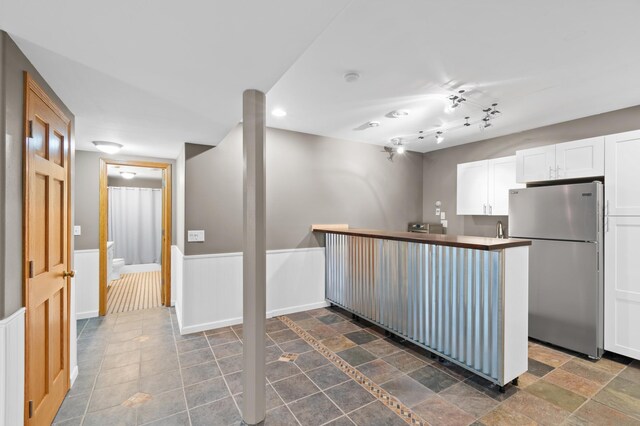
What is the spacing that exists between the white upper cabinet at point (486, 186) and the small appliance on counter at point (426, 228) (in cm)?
58

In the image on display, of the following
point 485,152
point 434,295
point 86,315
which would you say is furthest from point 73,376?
point 485,152

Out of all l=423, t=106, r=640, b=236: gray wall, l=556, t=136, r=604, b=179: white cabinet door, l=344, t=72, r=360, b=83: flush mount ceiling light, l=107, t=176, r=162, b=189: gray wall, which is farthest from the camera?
l=107, t=176, r=162, b=189: gray wall

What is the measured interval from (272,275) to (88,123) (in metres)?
2.61

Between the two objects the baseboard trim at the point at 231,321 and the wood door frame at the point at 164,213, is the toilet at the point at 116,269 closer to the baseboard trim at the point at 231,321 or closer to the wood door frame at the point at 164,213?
the wood door frame at the point at 164,213

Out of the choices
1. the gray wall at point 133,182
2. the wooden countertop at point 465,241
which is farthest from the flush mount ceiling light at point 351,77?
the gray wall at point 133,182

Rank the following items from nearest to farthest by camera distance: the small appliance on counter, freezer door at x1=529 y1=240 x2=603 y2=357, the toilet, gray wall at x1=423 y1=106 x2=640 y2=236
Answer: freezer door at x1=529 y1=240 x2=603 y2=357 < gray wall at x1=423 y1=106 x2=640 y2=236 < the small appliance on counter < the toilet

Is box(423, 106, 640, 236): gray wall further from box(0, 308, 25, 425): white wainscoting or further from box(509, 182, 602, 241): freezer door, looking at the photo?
box(0, 308, 25, 425): white wainscoting

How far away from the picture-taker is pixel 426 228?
515 centimetres

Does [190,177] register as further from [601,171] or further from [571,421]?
[601,171]

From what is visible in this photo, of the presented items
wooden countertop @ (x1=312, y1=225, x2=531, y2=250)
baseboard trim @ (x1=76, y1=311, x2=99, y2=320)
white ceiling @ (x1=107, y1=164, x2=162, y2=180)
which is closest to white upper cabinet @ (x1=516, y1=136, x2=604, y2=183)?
wooden countertop @ (x1=312, y1=225, x2=531, y2=250)

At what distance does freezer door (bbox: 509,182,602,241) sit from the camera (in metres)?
2.96

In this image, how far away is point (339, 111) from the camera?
11.2 ft

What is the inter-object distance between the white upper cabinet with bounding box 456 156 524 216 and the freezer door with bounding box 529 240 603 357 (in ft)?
3.33

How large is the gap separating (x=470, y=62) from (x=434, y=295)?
198 centimetres
